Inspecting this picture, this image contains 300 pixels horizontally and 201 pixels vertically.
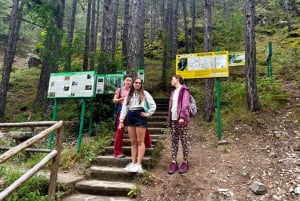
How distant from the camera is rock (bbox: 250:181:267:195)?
469 cm

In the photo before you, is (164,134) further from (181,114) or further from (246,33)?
(246,33)

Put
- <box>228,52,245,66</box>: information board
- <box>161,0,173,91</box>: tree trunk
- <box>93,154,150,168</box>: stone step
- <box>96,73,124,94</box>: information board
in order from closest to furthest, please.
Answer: <box>93,154,150,168</box>: stone step, <box>96,73,124,94</box>: information board, <box>228,52,245,66</box>: information board, <box>161,0,173,91</box>: tree trunk

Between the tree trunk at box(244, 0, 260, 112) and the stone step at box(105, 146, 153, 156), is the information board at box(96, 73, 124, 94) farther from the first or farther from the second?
the tree trunk at box(244, 0, 260, 112)

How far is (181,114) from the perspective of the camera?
5.33 m

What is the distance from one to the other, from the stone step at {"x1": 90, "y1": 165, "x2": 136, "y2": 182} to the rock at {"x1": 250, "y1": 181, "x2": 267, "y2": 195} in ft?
6.93

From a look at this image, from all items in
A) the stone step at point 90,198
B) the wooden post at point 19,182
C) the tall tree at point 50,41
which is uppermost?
the tall tree at point 50,41

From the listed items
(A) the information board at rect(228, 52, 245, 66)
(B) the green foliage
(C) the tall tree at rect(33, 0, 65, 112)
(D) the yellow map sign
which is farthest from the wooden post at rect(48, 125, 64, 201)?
(C) the tall tree at rect(33, 0, 65, 112)

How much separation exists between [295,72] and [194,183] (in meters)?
9.30

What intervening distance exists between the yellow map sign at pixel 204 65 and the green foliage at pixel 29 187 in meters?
4.28

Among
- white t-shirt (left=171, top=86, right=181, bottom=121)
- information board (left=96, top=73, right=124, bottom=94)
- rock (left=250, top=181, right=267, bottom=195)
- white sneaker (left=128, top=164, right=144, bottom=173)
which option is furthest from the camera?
information board (left=96, top=73, right=124, bottom=94)

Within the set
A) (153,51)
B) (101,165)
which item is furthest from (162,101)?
(153,51)

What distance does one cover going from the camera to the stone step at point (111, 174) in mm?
5340

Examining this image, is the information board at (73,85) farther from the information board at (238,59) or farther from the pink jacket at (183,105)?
the information board at (238,59)

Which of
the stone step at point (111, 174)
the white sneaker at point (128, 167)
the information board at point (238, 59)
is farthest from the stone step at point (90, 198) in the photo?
the information board at point (238, 59)
